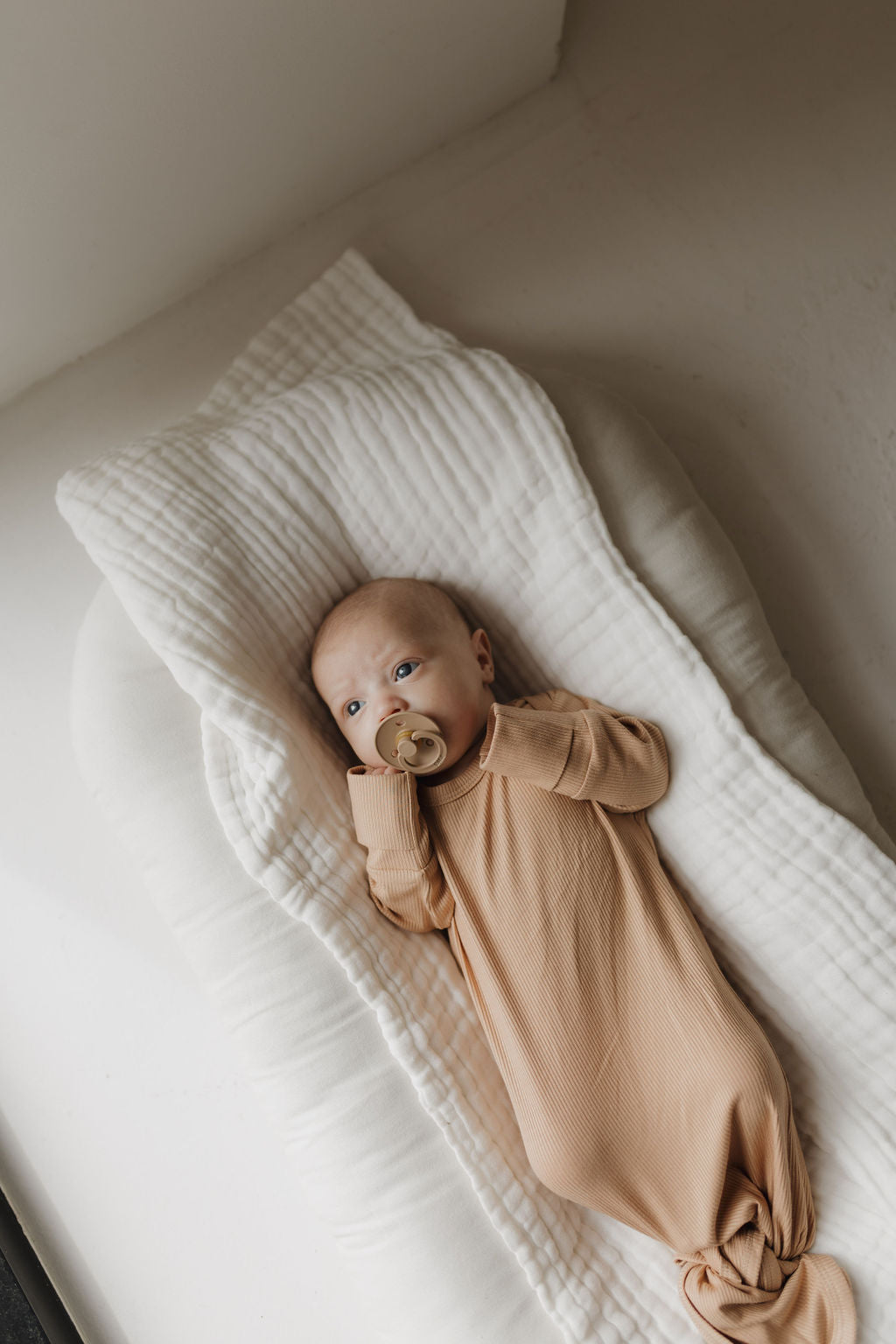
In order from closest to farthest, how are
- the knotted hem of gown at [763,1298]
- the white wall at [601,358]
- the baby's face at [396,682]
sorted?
the knotted hem of gown at [763,1298] < the baby's face at [396,682] < the white wall at [601,358]

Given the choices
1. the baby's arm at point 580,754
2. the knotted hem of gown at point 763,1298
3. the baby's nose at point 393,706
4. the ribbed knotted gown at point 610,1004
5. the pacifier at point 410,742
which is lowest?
the knotted hem of gown at point 763,1298

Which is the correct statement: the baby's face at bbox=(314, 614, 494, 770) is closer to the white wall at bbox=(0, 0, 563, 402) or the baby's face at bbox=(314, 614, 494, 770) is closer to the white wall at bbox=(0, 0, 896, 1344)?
the white wall at bbox=(0, 0, 896, 1344)

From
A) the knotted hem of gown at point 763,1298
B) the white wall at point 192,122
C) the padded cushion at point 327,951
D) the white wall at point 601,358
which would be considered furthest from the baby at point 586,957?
the white wall at point 192,122

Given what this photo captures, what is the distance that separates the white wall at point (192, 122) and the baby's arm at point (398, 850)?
0.81 m

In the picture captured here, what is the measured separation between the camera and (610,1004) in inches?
47.6

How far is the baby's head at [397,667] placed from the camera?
1.21 metres

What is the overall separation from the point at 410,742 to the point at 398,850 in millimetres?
147

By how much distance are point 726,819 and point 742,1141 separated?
370 millimetres

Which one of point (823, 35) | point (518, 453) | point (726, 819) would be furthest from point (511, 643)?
point (823, 35)

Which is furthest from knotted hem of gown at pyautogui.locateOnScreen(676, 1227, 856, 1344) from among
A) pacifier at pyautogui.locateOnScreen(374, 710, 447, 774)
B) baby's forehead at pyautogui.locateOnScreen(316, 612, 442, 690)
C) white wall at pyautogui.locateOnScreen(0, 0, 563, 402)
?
white wall at pyautogui.locateOnScreen(0, 0, 563, 402)

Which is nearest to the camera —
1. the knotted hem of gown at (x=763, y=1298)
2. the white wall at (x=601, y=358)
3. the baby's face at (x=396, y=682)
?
the knotted hem of gown at (x=763, y=1298)

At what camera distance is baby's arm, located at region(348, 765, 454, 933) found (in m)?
1.22

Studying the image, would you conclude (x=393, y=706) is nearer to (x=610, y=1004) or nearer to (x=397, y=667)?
(x=397, y=667)

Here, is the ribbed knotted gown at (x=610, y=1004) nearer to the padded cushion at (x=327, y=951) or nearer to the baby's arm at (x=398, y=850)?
the baby's arm at (x=398, y=850)
